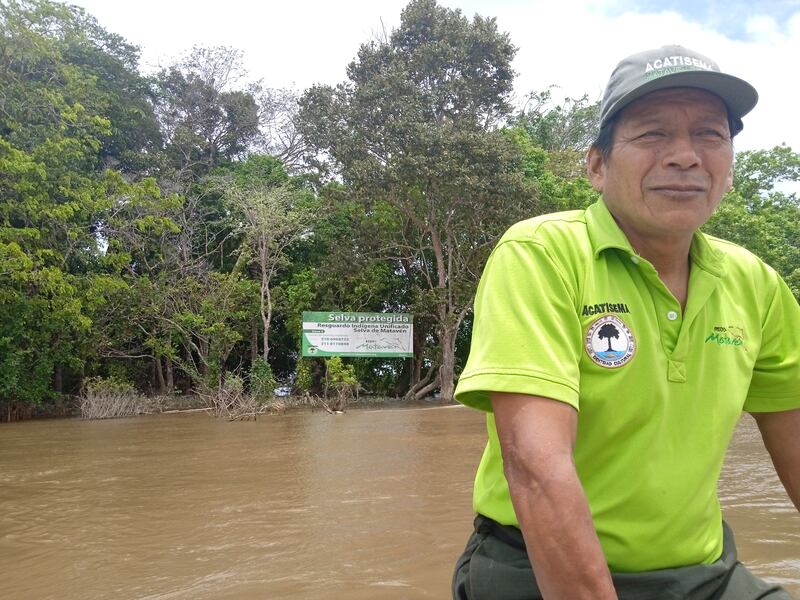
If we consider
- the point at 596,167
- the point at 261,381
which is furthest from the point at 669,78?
the point at 261,381

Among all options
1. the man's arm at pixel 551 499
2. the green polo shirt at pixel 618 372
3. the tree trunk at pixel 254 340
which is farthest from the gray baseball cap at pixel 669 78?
the tree trunk at pixel 254 340

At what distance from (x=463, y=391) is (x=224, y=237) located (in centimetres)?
2017

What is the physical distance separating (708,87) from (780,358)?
0.58 m

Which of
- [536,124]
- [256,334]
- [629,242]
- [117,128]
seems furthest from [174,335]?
[629,242]

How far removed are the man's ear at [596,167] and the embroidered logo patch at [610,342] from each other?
34 centimetres

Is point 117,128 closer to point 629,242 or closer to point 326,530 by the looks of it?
point 326,530

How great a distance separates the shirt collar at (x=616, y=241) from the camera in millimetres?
1239

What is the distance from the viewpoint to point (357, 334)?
1678 cm

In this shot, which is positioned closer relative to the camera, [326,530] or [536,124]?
[326,530]

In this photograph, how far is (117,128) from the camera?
2003 centimetres

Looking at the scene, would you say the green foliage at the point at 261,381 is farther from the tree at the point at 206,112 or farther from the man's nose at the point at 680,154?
the man's nose at the point at 680,154

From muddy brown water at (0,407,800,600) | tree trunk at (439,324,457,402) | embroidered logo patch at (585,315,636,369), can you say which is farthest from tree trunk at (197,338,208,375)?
embroidered logo patch at (585,315,636,369)

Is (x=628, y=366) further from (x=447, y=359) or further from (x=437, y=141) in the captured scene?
(x=447, y=359)

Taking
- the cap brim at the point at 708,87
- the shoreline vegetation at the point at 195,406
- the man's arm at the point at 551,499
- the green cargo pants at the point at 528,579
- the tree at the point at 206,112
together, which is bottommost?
the shoreline vegetation at the point at 195,406
